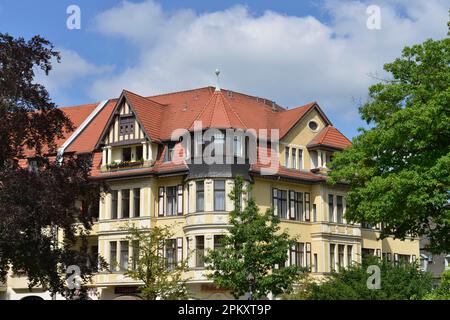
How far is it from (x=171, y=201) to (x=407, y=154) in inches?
778

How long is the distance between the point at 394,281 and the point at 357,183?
4530mm

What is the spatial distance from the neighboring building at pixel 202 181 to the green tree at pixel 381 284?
11592 millimetres

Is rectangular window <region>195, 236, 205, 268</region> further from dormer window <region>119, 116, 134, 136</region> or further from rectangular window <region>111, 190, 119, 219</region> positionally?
dormer window <region>119, 116, 134, 136</region>

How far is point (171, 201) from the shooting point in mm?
47312

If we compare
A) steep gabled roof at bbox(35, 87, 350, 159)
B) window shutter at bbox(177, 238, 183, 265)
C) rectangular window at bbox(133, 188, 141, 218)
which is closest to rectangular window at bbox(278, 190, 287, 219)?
steep gabled roof at bbox(35, 87, 350, 159)

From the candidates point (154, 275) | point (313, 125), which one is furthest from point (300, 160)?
point (154, 275)

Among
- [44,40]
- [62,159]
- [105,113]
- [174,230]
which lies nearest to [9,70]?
[44,40]

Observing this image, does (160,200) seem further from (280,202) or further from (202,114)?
(280,202)

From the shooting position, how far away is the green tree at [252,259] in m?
33.5

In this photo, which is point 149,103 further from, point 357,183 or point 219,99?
point 357,183

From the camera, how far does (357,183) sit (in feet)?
109
